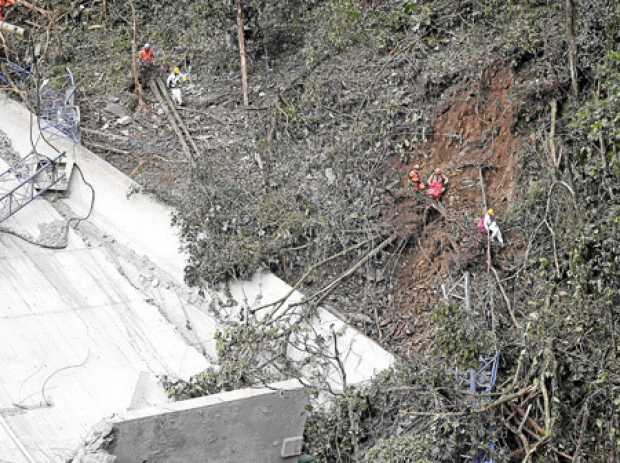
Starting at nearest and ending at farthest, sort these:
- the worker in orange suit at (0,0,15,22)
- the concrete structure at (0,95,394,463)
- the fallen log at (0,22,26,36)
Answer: the concrete structure at (0,95,394,463), the fallen log at (0,22,26,36), the worker in orange suit at (0,0,15,22)

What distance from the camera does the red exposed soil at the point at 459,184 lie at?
1084 centimetres

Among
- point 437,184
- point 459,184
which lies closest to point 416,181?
point 437,184

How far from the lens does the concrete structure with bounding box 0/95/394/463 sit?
10547 millimetres

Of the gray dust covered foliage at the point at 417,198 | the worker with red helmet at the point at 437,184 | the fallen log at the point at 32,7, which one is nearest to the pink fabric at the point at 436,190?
the worker with red helmet at the point at 437,184

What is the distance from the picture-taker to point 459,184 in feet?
37.0

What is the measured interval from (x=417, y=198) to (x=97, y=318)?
4.52 metres

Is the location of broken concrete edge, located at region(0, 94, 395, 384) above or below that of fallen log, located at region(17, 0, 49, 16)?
below

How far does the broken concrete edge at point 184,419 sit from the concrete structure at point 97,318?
3.60ft

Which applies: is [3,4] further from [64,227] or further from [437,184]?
[437,184]

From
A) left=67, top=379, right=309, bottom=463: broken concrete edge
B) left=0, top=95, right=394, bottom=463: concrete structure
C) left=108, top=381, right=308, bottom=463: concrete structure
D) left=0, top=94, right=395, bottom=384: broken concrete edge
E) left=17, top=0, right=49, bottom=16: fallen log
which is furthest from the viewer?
left=17, top=0, right=49, bottom=16: fallen log

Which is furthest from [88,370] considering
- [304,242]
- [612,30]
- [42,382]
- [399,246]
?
[612,30]

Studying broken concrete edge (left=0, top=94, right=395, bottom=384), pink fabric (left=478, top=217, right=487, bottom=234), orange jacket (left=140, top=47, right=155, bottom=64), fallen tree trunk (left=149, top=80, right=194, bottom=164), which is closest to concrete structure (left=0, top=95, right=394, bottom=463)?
broken concrete edge (left=0, top=94, right=395, bottom=384)

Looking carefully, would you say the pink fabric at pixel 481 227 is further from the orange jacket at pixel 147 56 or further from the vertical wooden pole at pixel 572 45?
the orange jacket at pixel 147 56

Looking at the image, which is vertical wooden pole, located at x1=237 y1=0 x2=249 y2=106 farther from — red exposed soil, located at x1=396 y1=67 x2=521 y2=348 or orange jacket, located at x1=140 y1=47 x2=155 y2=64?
red exposed soil, located at x1=396 y1=67 x2=521 y2=348
